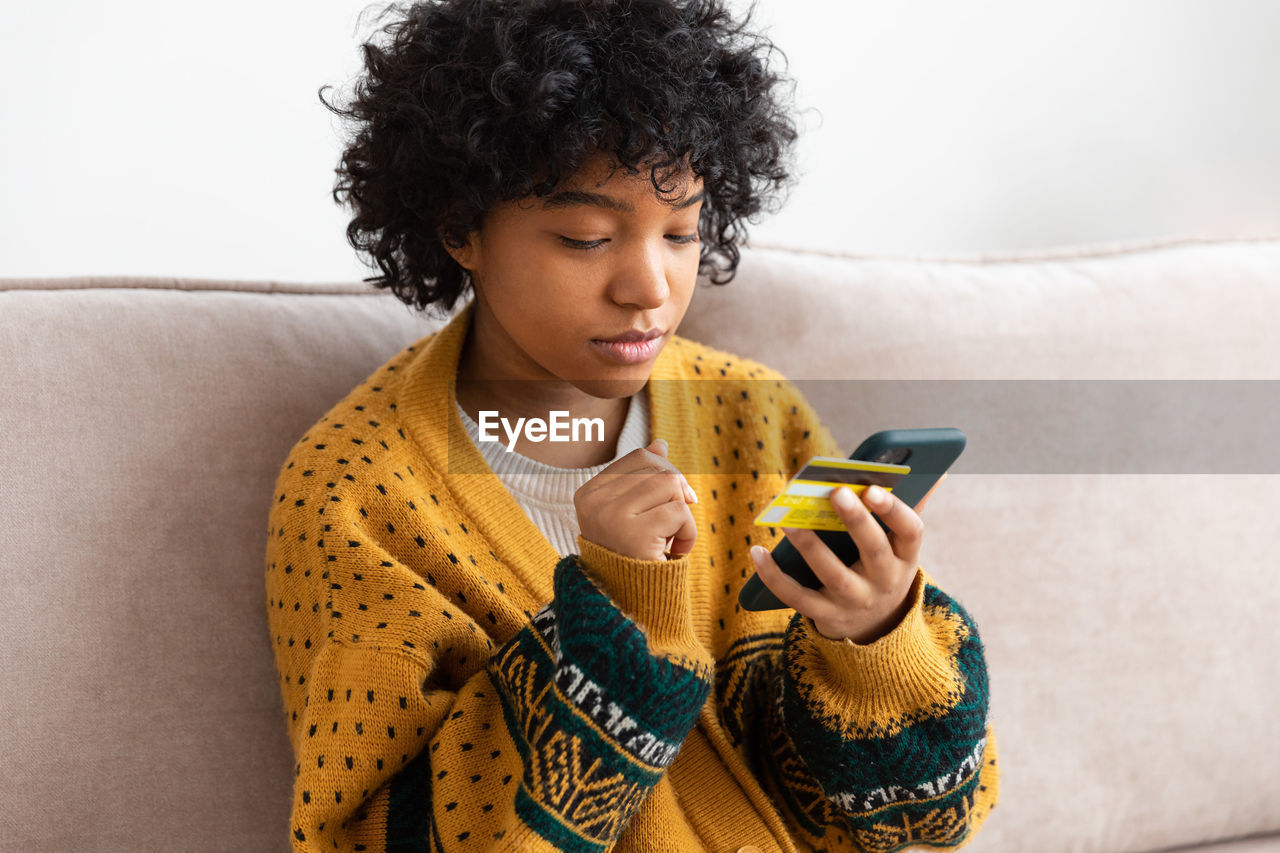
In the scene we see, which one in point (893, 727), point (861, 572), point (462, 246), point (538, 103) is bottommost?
point (893, 727)

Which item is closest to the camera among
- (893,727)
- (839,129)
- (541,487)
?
(893,727)

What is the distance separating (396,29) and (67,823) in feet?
2.18

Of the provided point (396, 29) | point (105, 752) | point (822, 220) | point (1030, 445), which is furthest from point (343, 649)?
point (822, 220)

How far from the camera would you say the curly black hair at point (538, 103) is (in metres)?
0.72

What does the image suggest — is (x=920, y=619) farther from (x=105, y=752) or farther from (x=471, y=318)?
(x=105, y=752)

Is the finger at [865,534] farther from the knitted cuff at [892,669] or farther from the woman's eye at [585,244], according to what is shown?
the woman's eye at [585,244]

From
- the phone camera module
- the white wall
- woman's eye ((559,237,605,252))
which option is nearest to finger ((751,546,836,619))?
the phone camera module

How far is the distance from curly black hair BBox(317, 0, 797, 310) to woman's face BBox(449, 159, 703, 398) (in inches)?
0.6

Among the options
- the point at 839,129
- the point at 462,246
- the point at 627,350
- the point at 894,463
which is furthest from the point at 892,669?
the point at 839,129

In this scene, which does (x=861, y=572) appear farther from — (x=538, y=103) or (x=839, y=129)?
(x=839, y=129)

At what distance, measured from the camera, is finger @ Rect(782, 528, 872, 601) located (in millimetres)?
685

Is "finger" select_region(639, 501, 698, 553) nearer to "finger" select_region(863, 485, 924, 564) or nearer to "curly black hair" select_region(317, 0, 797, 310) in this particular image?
"finger" select_region(863, 485, 924, 564)

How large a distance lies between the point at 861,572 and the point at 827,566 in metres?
0.04

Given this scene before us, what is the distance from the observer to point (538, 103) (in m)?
0.71
